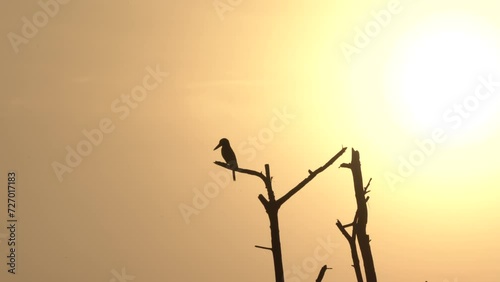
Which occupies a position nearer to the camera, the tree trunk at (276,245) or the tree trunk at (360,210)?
the tree trunk at (276,245)

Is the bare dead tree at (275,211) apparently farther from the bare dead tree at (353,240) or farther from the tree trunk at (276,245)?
the bare dead tree at (353,240)

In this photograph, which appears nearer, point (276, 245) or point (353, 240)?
point (276, 245)

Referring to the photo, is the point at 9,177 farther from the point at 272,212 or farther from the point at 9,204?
the point at 272,212

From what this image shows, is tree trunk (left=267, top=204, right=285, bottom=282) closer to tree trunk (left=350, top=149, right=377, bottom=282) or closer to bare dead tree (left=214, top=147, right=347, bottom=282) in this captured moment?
bare dead tree (left=214, top=147, right=347, bottom=282)

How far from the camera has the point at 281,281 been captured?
40.4 ft

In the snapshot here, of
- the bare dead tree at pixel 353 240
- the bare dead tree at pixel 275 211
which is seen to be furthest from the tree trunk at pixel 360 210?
the bare dead tree at pixel 275 211

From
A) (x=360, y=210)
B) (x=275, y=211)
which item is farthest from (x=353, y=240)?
(x=275, y=211)

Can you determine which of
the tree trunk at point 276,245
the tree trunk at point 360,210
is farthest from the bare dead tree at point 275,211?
the tree trunk at point 360,210

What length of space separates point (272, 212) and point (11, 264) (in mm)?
21806

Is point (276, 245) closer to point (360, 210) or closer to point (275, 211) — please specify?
point (275, 211)

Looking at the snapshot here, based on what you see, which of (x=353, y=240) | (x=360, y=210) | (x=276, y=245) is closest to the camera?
(x=276, y=245)

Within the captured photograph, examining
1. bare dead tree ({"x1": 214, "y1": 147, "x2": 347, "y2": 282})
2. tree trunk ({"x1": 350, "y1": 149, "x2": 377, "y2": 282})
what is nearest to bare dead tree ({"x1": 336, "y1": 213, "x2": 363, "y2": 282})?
tree trunk ({"x1": 350, "y1": 149, "x2": 377, "y2": 282})

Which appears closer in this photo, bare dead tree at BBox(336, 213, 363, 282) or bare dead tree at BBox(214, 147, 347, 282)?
bare dead tree at BBox(214, 147, 347, 282)

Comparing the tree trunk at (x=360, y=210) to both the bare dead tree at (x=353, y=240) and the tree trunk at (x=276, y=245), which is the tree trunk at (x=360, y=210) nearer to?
the bare dead tree at (x=353, y=240)
